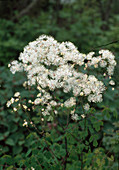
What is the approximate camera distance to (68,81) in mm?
1253

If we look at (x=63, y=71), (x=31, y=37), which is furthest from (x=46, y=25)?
(x=63, y=71)

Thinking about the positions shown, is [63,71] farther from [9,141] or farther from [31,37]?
[31,37]

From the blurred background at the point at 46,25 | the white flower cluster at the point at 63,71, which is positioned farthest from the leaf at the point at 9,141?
the blurred background at the point at 46,25

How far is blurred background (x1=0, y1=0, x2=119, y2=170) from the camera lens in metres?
2.69

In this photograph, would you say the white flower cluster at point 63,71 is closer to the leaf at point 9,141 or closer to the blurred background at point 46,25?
the leaf at point 9,141

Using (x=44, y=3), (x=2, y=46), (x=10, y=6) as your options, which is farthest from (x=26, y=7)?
(x=2, y=46)

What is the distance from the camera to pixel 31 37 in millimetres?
5262

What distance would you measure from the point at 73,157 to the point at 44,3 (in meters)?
6.66

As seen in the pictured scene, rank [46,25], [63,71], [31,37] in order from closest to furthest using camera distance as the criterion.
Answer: [63,71] → [31,37] → [46,25]

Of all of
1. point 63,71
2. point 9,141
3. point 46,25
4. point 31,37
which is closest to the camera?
point 63,71

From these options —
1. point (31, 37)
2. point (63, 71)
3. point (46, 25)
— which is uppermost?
point (46, 25)

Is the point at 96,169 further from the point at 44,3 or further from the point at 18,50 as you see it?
the point at 44,3

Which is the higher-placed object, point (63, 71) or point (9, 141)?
point (63, 71)

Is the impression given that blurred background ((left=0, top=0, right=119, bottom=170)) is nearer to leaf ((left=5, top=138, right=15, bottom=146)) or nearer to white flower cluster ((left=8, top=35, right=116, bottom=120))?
leaf ((left=5, top=138, right=15, bottom=146))
